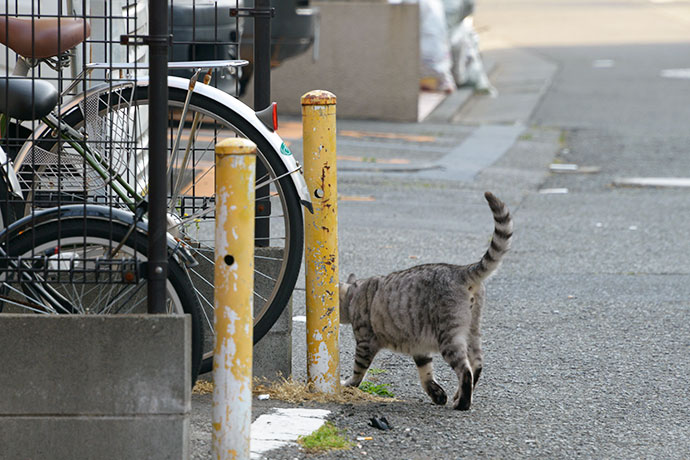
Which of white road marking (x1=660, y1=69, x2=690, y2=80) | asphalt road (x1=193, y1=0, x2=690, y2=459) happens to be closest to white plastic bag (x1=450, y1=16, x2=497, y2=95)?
asphalt road (x1=193, y1=0, x2=690, y2=459)

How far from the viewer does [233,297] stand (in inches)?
130

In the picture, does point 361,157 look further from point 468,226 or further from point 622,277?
point 622,277

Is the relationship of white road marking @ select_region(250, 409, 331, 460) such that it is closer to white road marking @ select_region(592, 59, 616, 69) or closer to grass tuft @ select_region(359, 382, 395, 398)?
grass tuft @ select_region(359, 382, 395, 398)

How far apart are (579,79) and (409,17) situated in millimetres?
6768

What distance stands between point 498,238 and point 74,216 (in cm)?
172

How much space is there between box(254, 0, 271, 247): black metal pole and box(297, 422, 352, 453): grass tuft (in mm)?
1012

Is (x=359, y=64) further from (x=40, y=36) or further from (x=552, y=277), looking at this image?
(x=40, y=36)

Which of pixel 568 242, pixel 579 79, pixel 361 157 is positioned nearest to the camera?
pixel 568 242

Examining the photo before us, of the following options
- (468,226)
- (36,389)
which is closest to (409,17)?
(468,226)

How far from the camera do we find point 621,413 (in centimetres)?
427

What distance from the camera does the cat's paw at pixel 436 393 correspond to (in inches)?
171

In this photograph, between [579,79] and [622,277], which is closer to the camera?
[622,277]

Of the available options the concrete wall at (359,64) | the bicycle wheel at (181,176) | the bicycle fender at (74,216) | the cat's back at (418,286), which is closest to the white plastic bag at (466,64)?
the concrete wall at (359,64)

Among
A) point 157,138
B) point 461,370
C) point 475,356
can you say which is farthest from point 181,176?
point 475,356
